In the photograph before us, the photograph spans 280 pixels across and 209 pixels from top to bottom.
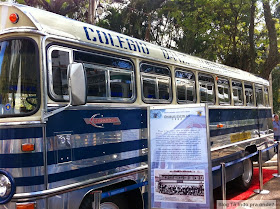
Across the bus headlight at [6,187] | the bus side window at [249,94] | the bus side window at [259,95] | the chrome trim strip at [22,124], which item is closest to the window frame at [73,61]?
the chrome trim strip at [22,124]

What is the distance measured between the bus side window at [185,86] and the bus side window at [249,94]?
3027mm

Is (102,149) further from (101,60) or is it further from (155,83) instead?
(155,83)

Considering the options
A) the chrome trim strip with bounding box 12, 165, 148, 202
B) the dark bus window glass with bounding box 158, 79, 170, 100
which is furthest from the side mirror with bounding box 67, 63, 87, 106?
the dark bus window glass with bounding box 158, 79, 170, 100

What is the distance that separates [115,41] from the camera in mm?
4340

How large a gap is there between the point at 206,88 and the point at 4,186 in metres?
4.61

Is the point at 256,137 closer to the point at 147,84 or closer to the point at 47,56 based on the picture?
the point at 147,84

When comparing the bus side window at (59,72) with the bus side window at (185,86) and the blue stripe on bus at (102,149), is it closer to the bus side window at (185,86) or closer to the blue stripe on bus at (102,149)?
the blue stripe on bus at (102,149)

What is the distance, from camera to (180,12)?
1462 centimetres

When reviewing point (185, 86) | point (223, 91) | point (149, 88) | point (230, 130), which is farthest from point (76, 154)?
point (223, 91)

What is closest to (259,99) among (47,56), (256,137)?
(256,137)

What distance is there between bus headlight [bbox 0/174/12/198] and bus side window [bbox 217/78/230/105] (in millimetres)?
5112

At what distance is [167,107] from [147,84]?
79cm

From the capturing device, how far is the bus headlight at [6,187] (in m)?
3.05

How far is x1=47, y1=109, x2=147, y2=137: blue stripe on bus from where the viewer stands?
130 inches
